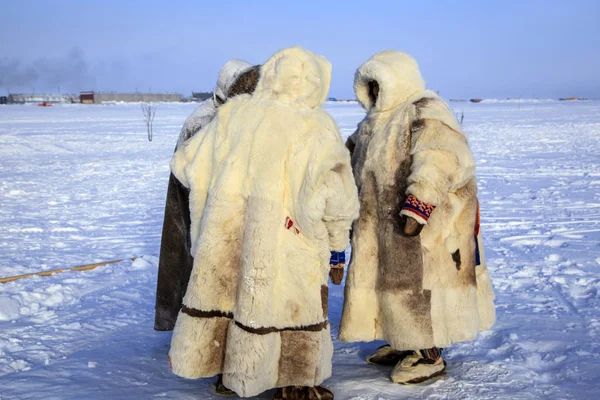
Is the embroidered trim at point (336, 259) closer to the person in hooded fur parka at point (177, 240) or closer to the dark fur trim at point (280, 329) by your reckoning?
the dark fur trim at point (280, 329)

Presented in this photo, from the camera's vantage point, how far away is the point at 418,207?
2.74 metres

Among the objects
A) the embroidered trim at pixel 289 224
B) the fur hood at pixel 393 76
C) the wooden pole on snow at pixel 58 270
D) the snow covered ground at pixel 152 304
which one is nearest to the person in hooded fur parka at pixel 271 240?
the embroidered trim at pixel 289 224

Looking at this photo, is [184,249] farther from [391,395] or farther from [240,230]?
[391,395]

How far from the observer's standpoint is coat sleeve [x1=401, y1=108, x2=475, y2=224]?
2.75 m

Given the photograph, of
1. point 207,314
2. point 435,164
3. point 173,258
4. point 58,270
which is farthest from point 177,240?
point 58,270

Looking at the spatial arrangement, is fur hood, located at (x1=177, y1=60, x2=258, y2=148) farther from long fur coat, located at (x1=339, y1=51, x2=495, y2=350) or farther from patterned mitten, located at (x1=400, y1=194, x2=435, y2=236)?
patterned mitten, located at (x1=400, y1=194, x2=435, y2=236)

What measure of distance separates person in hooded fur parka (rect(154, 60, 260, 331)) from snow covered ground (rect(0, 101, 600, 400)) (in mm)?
288

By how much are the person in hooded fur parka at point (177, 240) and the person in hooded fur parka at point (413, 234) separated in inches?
33.2

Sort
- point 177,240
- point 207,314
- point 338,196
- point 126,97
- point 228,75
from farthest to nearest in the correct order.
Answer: point 126,97 → point 177,240 → point 228,75 → point 207,314 → point 338,196

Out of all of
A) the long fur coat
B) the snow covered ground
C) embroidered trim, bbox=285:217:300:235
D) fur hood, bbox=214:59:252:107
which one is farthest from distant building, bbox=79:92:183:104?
embroidered trim, bbox=285:217:300:235

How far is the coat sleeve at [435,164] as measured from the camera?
2.75 meters

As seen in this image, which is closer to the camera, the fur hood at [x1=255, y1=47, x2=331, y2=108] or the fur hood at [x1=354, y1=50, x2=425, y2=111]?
the fur hood at [x1=255, y1=47, x2=331, y2=108]

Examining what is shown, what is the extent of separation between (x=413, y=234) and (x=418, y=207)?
0.49ft

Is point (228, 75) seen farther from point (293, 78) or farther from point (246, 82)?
point (293, 78)
